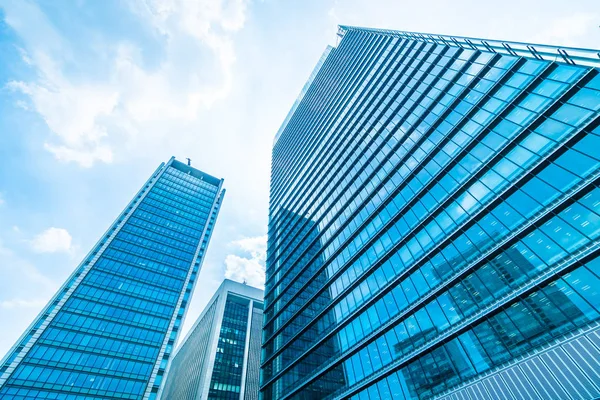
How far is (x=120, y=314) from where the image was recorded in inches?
2101

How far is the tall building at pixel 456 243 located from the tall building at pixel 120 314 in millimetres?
21436

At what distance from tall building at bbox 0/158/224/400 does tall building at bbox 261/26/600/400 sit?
21436 mm

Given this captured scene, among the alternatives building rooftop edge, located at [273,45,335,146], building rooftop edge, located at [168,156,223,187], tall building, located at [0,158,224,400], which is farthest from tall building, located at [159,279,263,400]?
building rooftop edge, located at [273,45,335,146]

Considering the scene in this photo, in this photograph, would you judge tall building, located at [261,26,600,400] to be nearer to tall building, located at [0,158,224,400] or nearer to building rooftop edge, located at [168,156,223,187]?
tall building, located at [0,158,224,400]

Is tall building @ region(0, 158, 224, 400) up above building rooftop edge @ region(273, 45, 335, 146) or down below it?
below

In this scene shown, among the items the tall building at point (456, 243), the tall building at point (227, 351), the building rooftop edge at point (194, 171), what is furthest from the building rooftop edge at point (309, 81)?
the tall building at point (227, 351)

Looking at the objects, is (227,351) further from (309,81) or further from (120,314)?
(309,81)

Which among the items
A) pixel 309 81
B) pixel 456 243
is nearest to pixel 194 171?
pixel 309 81

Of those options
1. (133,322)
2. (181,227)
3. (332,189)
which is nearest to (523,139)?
(332,189)

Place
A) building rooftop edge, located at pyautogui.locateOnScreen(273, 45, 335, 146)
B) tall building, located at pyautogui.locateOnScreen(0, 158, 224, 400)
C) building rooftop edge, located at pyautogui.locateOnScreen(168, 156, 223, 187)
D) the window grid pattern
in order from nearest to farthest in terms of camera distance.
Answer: tall building, located at pyautogui.locateOnScreen(0, 158, 224, 400), the window grid pattern, building rooftop edge, located at pyautogui.locateOnScreen(273, 45, 335, 146), building rooftop edge, located at pyautogui.locateOnScreen(168, 156, 223, 187)

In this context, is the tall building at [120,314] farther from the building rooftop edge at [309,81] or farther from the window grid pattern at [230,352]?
the building rooftop edge at [309,81]

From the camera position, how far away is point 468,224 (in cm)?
2447

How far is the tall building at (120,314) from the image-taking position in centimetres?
4309

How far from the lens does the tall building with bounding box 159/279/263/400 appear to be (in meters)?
74.1
